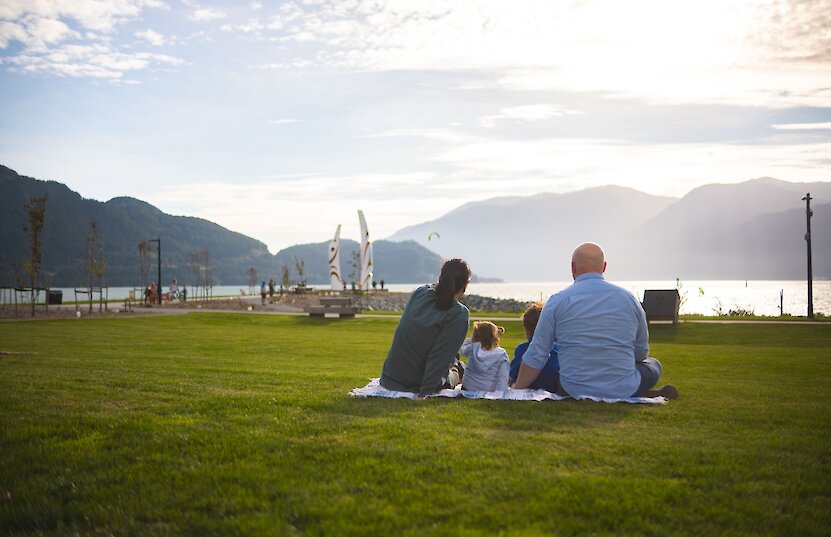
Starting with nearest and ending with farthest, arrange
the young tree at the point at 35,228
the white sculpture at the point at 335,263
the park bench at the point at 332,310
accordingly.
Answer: the young tree at the point at 35,228
the park bench at the point at 332,310
the white sculpture at the point at 335,263

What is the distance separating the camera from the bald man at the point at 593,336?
279 inches

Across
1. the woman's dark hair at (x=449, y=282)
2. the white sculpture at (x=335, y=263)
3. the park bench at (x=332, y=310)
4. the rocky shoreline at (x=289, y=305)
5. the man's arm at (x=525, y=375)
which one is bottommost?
the rocky shoreline at (x=289, y=305)

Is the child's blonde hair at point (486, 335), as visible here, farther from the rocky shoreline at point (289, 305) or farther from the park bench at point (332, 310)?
the rocky shoreline at point (289, 305)

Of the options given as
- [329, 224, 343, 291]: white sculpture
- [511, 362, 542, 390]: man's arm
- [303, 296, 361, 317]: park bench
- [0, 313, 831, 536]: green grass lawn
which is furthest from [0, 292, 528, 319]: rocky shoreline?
[0, 313, 831, 536]: green grass lawn

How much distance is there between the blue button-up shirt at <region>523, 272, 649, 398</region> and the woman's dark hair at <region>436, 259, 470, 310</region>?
1.06 meters

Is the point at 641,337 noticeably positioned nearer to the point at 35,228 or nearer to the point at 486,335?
the point at 486,335

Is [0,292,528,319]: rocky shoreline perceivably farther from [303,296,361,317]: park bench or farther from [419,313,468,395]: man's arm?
[419,313,468,395]: man's arm

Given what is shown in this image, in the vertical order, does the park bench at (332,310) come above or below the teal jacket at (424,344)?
below

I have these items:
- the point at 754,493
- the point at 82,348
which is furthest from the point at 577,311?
the point at 82,348

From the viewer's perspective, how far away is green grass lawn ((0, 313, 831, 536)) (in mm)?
3904

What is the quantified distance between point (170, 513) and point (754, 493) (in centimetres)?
369

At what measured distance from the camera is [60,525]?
4016mm

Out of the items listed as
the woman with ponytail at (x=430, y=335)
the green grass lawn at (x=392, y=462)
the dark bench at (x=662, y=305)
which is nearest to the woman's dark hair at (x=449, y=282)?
the woman with ponytail at (x=430, y=335)

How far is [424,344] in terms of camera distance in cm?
789
